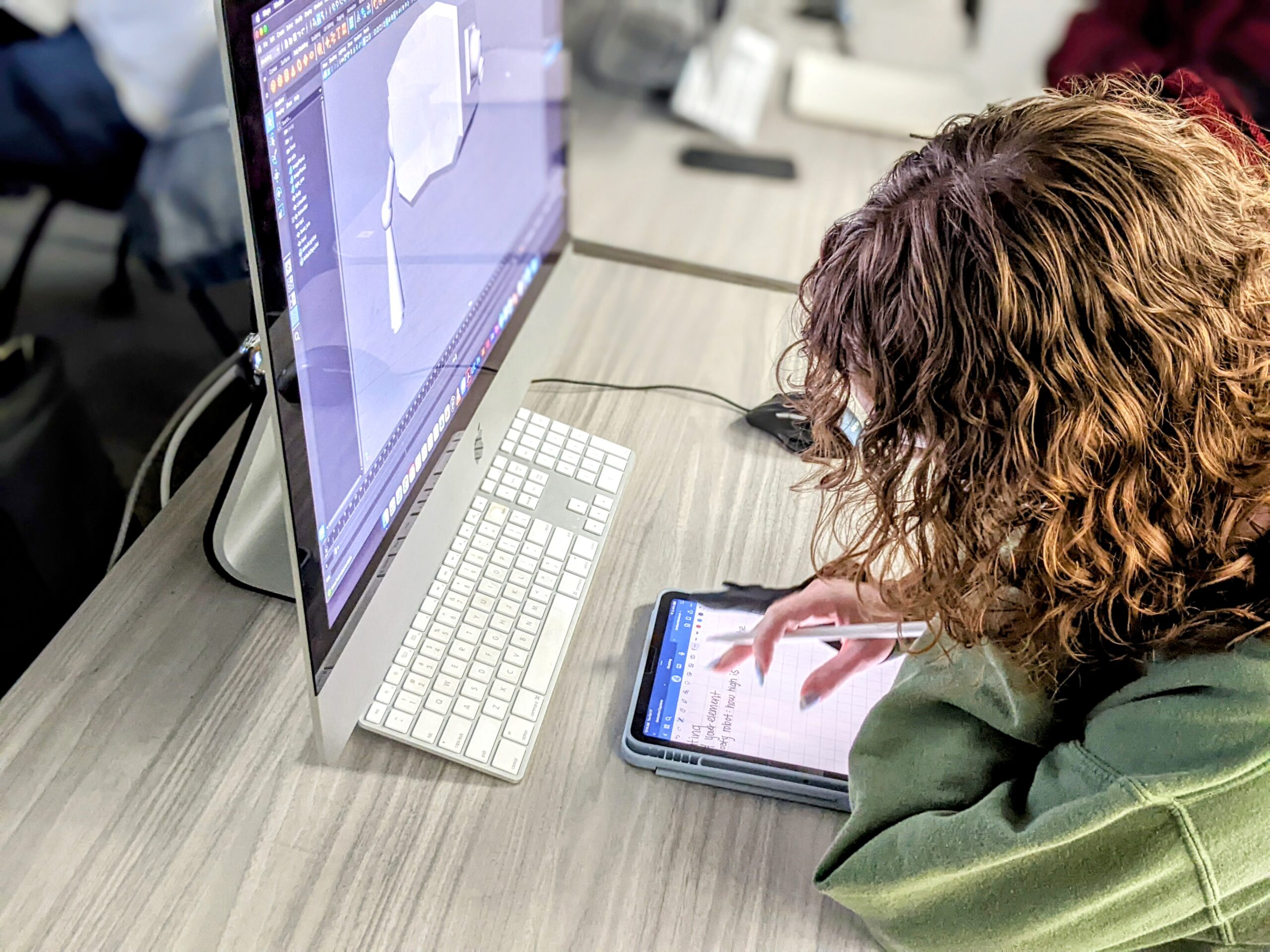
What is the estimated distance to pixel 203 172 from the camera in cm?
136

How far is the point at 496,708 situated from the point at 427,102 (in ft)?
1.20

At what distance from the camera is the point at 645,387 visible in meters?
0.91

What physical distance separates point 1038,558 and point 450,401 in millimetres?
377

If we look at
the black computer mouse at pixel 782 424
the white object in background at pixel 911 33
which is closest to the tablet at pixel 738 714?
the black computer mouse at pixel 782 424

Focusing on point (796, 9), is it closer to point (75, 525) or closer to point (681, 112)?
point (681, 112)

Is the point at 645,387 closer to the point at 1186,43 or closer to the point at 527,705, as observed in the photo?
the point at 527,705

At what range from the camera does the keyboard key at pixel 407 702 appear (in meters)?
0.60

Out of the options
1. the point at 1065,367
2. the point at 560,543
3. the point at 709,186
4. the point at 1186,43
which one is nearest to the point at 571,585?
the point at 560,543

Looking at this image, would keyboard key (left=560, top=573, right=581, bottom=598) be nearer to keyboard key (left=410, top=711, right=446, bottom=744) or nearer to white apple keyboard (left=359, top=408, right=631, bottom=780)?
white apple keyboard (left=359, top=408, right=631, bottom=780)


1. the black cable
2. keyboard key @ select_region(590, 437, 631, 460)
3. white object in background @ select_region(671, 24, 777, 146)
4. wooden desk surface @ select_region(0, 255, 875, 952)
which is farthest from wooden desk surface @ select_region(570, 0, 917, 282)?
wooden desk surface @ select_region(0, 255, 875, 952)

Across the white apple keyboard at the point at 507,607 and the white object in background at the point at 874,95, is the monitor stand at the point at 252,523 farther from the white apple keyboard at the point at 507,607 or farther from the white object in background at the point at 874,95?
the white object in background at the point at 874,95

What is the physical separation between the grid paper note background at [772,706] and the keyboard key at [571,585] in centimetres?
9

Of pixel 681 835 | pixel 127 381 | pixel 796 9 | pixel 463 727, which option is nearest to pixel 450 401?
pixel 463 727

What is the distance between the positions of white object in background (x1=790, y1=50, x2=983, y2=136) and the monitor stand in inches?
43.7
